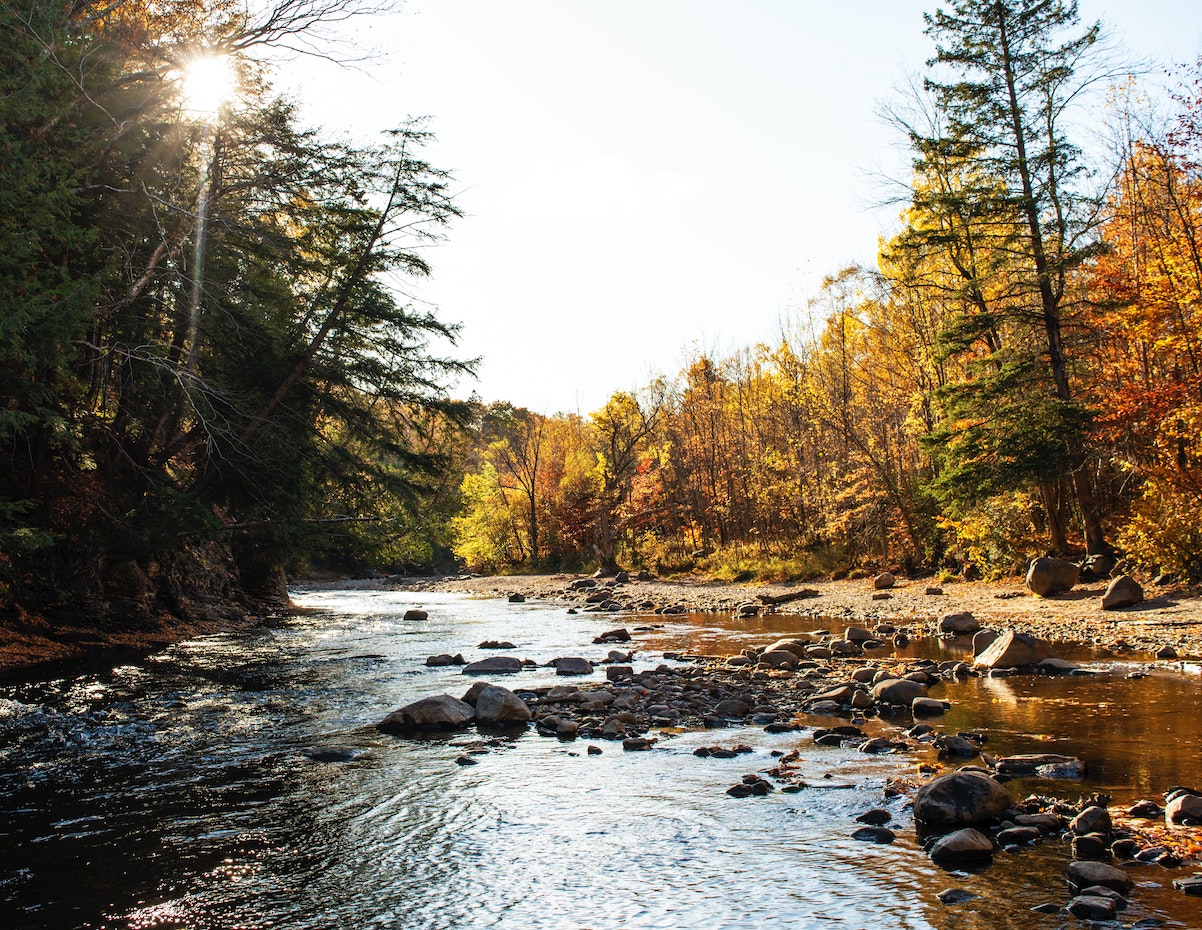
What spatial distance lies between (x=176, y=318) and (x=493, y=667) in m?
8.78

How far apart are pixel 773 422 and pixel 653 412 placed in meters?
8.07

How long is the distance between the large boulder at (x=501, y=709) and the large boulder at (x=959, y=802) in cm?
555

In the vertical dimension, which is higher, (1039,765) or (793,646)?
(1039,765)

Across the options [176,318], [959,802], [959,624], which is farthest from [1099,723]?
[176,318]

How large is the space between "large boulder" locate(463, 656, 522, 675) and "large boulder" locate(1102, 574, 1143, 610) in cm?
1166

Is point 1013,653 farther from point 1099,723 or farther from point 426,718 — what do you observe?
point 426,718

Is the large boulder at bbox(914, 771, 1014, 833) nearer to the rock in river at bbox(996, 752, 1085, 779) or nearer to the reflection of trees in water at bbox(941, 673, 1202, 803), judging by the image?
the reflection of trees in water at bbox(941, 673, 1202, 803)

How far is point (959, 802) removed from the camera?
6.36 metres

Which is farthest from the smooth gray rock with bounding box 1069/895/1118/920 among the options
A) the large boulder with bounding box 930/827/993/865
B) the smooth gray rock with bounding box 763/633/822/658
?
the smooth gray rock with bounding box 763/633/822/658

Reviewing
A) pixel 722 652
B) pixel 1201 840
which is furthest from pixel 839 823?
pixel 722 652

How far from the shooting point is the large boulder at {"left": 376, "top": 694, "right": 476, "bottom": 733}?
10.5 m

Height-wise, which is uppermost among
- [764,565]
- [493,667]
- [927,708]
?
[764,565]

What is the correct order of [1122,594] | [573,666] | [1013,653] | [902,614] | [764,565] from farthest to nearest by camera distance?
1. [764,565]
2. [902,614]
3. [1122,594]
4. [573,666]
5. [1013,653]

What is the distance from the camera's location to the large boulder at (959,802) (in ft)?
20.6
